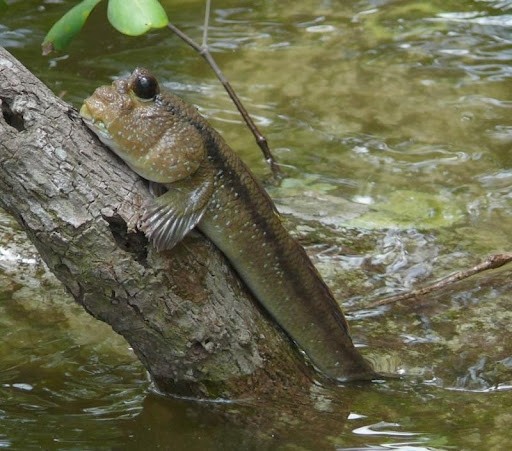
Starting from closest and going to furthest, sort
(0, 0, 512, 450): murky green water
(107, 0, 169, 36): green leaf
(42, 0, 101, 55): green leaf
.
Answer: (0, 0, 512, 450): murky green water
(107, 0, 169, 36): green leaf
(42, 0, 101, 55): green leaf

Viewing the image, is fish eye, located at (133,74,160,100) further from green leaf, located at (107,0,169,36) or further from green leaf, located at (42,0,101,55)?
green leaf, located at (42,0,101,55)

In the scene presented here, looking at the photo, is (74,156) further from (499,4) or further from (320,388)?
(499,4)

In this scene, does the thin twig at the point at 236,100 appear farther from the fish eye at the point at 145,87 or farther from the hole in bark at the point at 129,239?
the hole in bark at the point at 129,239

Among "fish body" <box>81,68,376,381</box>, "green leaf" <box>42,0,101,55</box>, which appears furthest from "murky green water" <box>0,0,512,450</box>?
"green leaf" <box>42,0,101,55</box>

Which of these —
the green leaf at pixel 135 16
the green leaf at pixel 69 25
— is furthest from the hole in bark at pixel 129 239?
the green leaf at pixel 69 25

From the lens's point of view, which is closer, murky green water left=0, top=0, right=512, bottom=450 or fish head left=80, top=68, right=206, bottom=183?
fish head left=80, top=68, right=206, bottom=183

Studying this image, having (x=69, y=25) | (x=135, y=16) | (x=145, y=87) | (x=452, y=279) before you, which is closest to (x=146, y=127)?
(x=145, y=87)

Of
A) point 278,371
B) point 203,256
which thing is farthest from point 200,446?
point 203,256

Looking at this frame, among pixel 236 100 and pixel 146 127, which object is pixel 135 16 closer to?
pixel 146 127
